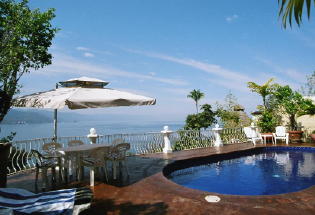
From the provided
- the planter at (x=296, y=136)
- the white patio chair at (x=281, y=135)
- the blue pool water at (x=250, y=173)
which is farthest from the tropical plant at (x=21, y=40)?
the planter at (x=296, y=136)

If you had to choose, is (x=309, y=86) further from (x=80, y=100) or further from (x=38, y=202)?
(x=38, y=202)

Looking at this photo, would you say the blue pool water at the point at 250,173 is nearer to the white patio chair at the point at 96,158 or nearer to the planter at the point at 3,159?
the white patio chair at the point at 96,158

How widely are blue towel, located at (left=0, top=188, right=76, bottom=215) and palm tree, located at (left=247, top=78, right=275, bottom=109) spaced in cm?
1539

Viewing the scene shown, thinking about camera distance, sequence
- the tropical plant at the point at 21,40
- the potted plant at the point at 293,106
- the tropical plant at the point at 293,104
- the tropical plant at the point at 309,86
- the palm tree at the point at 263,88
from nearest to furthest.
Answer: the tropical plant at the point at 21,40, the potted plant at the point at 293,106, the tropical plant at the point at 293,104, the palm tree at the point at 263,88, the tropical plant at the point at 309,86

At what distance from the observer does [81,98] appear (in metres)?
4.93

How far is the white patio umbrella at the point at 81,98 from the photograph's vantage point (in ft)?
15.6

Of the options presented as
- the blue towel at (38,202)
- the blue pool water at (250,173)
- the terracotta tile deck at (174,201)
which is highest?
the blue towel at (38,202)

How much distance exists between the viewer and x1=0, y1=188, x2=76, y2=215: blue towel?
290cm

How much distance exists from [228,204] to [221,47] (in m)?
11.6

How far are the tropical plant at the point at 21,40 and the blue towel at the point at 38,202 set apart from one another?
5655mm

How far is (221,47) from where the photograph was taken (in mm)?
13953

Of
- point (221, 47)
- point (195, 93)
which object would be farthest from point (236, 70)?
point (195, 93)

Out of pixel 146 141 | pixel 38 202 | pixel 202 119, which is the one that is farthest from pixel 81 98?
pixel 202 119

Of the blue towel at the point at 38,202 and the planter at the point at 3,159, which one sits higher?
the planter at the point at 3,159
